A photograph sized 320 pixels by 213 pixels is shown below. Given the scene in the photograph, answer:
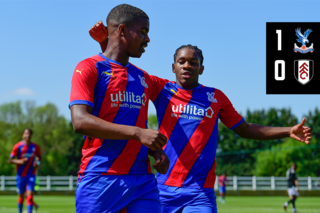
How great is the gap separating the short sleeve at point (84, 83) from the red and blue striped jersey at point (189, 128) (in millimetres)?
1753

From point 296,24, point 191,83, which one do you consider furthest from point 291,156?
point 191,83

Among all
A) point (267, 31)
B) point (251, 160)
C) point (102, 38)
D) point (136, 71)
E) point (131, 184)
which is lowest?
point (251, 160)

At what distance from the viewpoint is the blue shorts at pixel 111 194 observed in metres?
3.75

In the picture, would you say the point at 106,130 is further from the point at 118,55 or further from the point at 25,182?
the point at 25,182

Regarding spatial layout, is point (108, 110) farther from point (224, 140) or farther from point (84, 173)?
point (224, 140)

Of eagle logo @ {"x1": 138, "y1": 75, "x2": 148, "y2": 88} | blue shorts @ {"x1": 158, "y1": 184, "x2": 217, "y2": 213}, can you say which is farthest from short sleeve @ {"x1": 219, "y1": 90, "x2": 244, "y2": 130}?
eagle logo @ {"x1": 138, "y1": 75, "x2": 148, "y2": 88}

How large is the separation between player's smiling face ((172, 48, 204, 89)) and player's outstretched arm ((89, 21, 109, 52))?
1.37m

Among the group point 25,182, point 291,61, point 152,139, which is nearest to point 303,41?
point 291,61

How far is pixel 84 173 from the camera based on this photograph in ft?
12.7

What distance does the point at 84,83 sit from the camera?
3.75 m

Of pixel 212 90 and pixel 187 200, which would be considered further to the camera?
pixel 212 90

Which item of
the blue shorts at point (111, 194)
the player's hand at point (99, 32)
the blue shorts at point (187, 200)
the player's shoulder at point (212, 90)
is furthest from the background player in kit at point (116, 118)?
the player's shoulder at point (212, 90)

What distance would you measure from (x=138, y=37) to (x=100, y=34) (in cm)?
74

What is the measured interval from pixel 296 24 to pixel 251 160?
60352 millimetres
